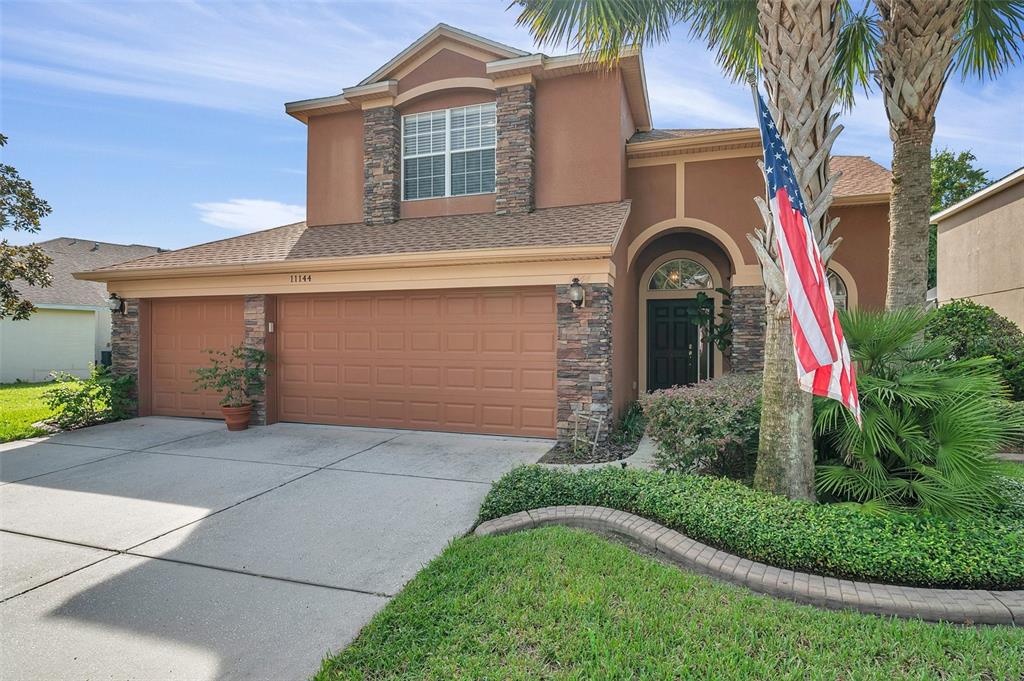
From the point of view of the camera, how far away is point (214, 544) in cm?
440

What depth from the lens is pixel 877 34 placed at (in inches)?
315

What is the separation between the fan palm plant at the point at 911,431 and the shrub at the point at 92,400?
11.6m

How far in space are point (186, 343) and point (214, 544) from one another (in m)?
7.29

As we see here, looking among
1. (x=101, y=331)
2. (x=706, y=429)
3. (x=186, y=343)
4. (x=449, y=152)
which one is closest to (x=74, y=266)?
(x=101, y=331)

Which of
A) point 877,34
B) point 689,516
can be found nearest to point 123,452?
point 689,516

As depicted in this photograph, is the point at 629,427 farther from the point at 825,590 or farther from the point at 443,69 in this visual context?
the point at 443,69

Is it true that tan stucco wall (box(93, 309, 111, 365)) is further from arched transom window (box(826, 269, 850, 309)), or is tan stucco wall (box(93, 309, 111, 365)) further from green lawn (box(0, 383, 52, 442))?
arched transom window (box(826, 269, 850, 309))

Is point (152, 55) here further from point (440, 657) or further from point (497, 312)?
point (440, 657)

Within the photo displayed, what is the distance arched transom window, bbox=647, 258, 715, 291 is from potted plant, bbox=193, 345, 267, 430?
7788 mm

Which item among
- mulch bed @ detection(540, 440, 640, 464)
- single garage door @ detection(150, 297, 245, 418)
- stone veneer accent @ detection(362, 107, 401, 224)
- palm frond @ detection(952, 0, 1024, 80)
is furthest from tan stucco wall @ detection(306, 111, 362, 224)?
palm frond @ detection(952, 0, 1024, 80)

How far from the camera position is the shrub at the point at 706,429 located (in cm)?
511

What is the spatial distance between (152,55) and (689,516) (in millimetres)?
10176

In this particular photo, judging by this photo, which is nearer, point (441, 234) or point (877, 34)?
point (877, 34)

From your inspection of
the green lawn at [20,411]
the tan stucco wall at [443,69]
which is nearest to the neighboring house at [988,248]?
the tan stucco wall at [443,69]
